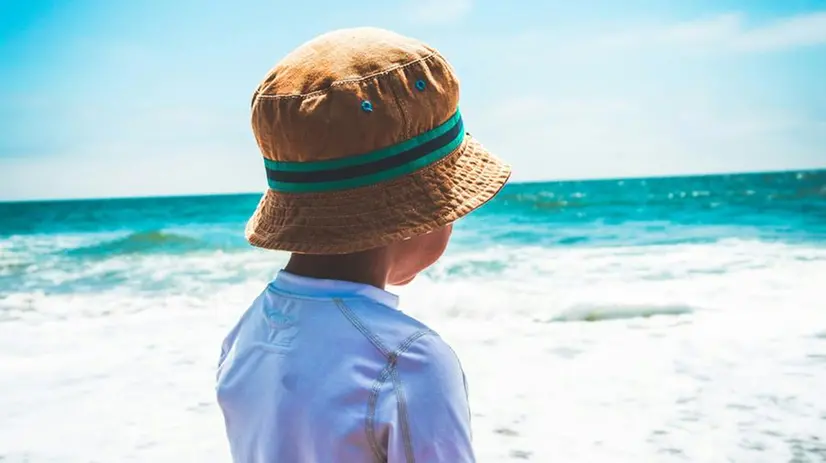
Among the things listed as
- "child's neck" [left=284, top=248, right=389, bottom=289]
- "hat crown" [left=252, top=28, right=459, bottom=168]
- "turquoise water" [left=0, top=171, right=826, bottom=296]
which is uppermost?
"hat crown" [left=252, top=28, right=459, bottom=168]

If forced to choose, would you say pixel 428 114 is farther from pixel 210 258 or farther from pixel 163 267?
pixel 210 258

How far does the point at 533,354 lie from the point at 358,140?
3.68m

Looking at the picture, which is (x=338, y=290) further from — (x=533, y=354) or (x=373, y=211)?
(x=533, y=354)

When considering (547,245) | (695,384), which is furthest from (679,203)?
(695,384)

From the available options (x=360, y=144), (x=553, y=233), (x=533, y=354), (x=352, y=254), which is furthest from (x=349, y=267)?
(x=553, y=233)

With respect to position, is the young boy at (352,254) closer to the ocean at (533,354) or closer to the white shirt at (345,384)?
the white shirt at (345,384)

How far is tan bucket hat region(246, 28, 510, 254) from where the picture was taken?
919 mm

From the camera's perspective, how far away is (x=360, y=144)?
3.01 feet

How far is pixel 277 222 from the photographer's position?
1.04 meters

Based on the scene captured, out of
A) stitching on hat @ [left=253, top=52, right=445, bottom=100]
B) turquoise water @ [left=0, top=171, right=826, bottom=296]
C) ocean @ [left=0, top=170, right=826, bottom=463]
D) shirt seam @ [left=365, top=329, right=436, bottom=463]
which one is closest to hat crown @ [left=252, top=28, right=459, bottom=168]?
stitching on hat @ [left=253, top=52, right=445, bottom=100]

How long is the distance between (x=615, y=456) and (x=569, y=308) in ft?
9.44

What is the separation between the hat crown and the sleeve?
270 millimetres

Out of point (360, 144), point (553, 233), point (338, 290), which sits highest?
point (360, 144)

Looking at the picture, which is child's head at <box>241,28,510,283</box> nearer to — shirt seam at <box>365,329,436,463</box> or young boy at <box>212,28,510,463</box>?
young boy at <box>212,28,510,463</box>
